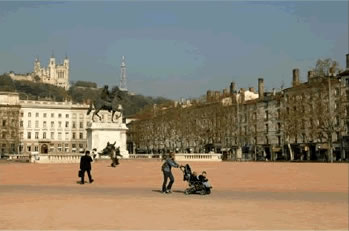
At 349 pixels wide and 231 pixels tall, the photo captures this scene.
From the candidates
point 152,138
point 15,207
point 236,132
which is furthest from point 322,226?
point 152,138

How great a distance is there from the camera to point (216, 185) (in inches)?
1005

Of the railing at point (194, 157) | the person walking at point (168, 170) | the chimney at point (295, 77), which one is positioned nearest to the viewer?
the person walking at point (168, 170)

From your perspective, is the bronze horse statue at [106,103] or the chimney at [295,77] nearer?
the bronze horse statue at [106,103]

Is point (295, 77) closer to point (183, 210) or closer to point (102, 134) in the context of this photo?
point (102, 134)

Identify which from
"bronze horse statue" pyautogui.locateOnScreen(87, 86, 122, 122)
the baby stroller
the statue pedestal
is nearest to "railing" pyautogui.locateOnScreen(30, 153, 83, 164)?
the statue pedestal

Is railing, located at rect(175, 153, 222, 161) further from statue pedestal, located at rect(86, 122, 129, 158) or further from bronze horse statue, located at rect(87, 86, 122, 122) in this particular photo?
bronze horse statue, located at rect(87, 86, 122, 122)

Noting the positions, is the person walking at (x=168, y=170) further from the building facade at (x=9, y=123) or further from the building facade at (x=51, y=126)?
the building facade at (x=51, y=126)

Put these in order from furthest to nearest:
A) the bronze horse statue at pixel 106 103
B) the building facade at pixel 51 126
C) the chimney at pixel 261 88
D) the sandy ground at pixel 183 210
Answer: the building facade at pixel 51 126 < the chimney at pixel 261 88 < the bronze horse statue at pixel 106 103 < the sandy ground at pixel 183 210

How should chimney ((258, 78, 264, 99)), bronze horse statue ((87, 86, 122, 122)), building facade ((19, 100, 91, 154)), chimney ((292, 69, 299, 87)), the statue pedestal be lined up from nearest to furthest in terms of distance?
the statue pedestal, bronze horse statue ((87, 86, 122, 122)), chimney ((292, 69, 299, 87)), chimney ((258, 78, 264, 99)), building facade ((19, 100, 91, 154))

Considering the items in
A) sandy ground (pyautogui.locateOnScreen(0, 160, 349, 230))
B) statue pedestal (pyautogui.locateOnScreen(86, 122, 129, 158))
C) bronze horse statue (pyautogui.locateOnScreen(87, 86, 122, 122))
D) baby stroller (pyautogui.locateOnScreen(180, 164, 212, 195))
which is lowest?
sandy ground (pyautogui.locateOnScreen(0, 160, 349, 230))

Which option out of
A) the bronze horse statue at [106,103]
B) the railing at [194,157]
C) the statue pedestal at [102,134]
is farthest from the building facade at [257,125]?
the bronze horse statue at [106,103]

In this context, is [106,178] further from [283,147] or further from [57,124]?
[57,124]

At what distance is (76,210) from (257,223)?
17.2 feet

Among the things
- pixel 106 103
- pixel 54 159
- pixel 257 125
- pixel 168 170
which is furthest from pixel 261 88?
pixel 168 170
